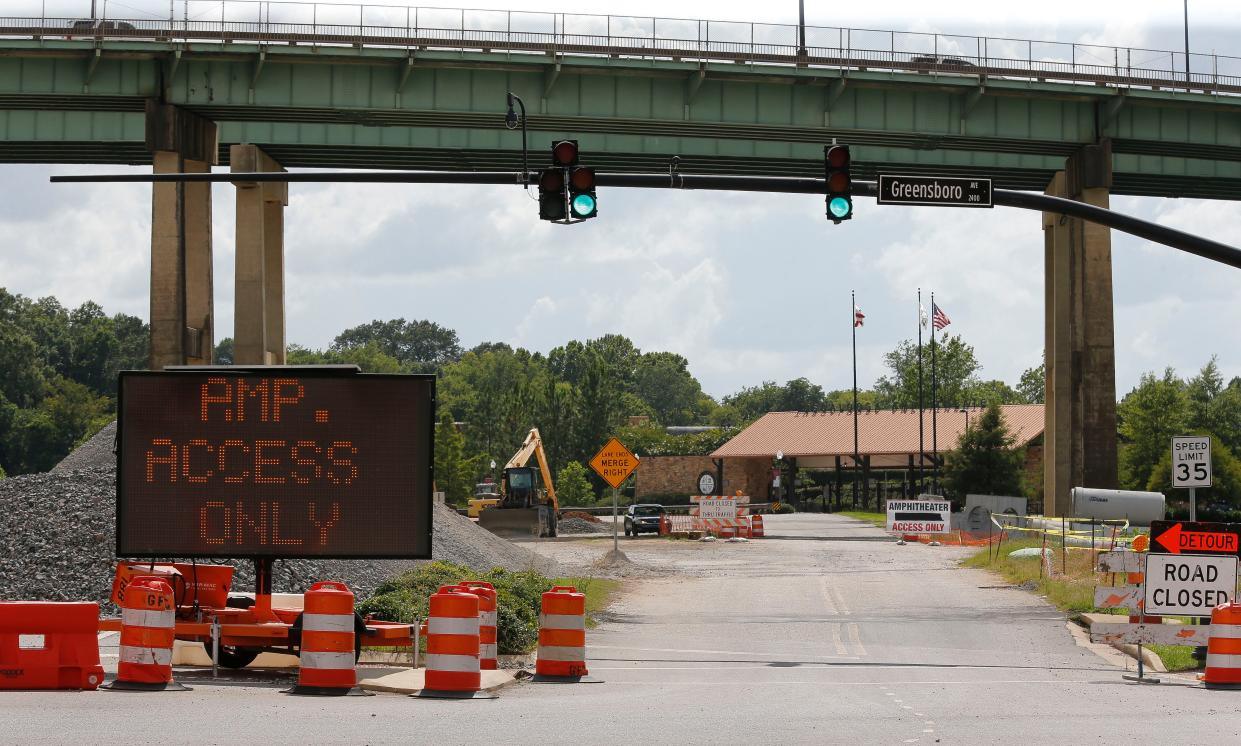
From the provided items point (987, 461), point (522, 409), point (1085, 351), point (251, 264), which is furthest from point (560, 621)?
point (522, 409)

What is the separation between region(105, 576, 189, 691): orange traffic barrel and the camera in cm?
1377

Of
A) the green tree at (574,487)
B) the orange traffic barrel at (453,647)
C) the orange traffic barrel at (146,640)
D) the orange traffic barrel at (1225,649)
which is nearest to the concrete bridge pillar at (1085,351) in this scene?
the orange traffic barrel at (1225,649)

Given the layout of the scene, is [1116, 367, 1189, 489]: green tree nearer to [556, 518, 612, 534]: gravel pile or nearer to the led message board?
[556, 518, 612, 534]: gravel pile

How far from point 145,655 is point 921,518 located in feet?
145

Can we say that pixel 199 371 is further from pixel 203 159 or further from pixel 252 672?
pixel 203 159

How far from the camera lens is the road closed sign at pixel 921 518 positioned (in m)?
55.0

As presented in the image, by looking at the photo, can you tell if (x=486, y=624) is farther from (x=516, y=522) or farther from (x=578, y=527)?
(x=578, y=527)

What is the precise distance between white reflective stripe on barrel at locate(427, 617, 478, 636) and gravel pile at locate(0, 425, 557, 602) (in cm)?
713

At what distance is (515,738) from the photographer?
10.9 m

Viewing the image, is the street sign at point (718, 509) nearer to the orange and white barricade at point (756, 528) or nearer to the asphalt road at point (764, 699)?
the orange and white barricade at point (756, 528)

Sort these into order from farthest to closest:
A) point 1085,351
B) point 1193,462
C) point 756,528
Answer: point 756,528
point 1085,351
point 1193,462

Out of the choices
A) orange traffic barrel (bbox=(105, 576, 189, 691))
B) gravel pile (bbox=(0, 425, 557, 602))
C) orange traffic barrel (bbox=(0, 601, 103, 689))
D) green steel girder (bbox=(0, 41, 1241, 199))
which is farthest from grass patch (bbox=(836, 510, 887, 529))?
orange traffic barrel (bbox=(0, 601, 103, 689))

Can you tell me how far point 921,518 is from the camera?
181ft

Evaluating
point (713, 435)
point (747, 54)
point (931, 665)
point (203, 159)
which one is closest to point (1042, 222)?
point (747, 54)
